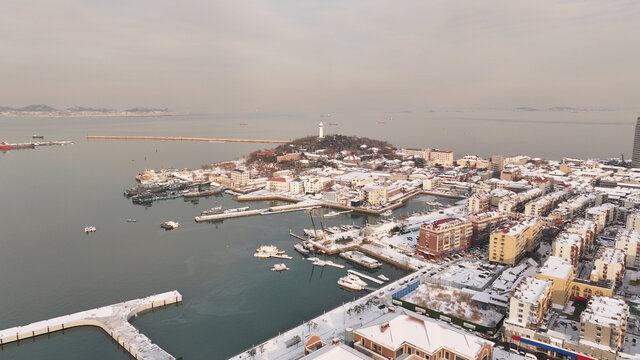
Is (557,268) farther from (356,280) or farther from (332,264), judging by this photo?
(332,264)

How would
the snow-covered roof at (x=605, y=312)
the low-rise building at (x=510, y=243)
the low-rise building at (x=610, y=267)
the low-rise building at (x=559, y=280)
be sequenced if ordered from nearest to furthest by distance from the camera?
the snow-covered roof at (x=605, y=312) → the low-rise building at (x=559, y=280) → the low-rise building at (x=610, y=267) → the low-rise building at (x=510, y=243)

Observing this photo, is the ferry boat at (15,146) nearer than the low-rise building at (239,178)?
No

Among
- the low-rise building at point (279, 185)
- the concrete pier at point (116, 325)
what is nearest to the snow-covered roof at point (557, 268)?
the concrete pier at point (116, 325)

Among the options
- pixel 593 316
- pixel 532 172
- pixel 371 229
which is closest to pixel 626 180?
pixel 532 172

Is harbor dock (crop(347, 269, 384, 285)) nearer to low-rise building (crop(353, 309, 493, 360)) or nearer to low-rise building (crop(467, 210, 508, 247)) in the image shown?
low-rise building (crop(353, 309, 493, 360))

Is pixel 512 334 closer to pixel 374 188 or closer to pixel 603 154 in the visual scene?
pixel 374 188

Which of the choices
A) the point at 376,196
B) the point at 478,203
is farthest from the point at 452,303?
the point at 376,196

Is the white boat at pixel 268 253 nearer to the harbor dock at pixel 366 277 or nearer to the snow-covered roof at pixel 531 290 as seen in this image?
the harbor dock at pixel 366 277
